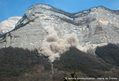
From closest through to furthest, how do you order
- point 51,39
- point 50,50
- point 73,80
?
point 73,80 → point 50,50 → point 51,39

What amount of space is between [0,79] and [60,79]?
33.2 meters

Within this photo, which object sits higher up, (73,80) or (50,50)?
(50,50)

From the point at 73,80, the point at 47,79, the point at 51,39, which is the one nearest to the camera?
the point at 73,80

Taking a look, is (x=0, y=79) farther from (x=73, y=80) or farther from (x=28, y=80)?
(x=73, y=80)

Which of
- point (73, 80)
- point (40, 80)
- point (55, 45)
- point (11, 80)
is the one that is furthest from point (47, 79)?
point (73, 80)

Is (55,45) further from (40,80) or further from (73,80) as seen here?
(73,80)

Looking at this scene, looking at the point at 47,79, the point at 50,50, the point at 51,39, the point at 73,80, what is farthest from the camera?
the point at 47,79

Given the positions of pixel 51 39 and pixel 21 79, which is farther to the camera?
pixel 21 79

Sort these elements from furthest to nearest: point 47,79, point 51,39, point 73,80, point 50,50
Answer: point 47,79, point 51,39, point 50,50, point 73,80

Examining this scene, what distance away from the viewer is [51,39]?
177 metres

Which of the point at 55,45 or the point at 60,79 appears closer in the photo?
the point at 55,45

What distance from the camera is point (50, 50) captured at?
158 meters

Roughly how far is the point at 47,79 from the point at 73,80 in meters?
141

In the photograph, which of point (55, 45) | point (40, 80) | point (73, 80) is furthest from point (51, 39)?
point (73, 80)
